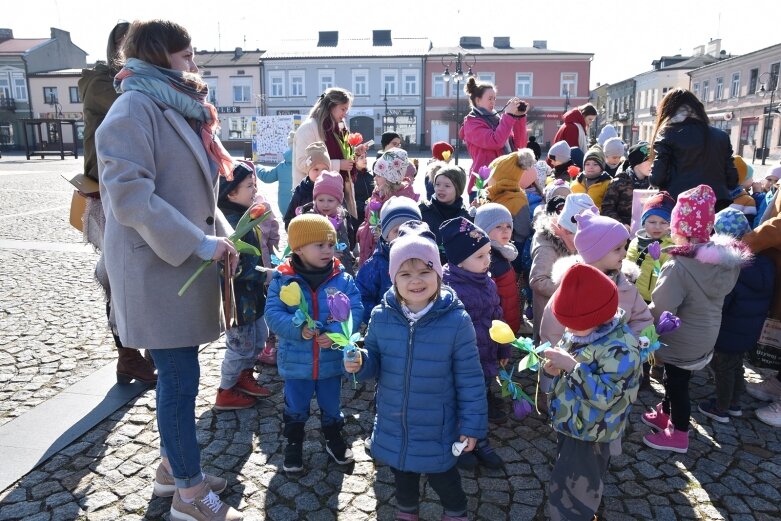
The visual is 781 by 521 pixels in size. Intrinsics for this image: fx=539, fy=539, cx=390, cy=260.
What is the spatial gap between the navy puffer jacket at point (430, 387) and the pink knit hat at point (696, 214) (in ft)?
5.10

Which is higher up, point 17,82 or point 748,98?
point 17,82

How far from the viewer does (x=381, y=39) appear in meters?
47.6

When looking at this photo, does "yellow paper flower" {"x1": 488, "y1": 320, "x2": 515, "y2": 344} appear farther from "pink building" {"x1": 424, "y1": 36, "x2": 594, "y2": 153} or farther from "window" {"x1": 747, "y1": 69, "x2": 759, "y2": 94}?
"window" {"x1": 747, "y1": 69, "x2": 759, "y2": 94}

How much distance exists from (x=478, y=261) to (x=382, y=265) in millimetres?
681

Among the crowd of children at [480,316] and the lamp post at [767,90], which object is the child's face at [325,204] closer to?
the crowd of children at [480,316]

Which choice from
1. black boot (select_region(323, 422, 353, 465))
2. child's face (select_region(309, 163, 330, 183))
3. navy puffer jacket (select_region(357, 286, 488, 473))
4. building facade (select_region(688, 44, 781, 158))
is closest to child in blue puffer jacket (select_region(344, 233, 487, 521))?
navy puffer jacket (select_region(357, 286, 488, 473))

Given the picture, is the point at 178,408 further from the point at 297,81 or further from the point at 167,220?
the point at 297,81

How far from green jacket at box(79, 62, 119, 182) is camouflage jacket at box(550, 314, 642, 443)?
2782mm

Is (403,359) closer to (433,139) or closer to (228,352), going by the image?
(228,352)

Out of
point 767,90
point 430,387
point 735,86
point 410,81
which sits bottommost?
point 430,387

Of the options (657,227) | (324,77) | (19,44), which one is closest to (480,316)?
(657,227)

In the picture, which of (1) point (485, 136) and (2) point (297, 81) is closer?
(1) point (485, 136)

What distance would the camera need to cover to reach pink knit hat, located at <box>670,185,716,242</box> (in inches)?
117

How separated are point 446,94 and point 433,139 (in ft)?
12.3
